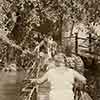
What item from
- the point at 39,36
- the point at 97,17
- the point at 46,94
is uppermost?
the point at 97,17

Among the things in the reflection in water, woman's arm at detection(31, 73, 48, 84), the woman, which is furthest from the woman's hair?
the reflection in water

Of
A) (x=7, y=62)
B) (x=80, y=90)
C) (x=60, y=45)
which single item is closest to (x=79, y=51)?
(x=60, y=45)

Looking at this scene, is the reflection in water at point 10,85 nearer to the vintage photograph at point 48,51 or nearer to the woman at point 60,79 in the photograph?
the vintage photograph at point 48,51

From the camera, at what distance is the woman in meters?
1.43

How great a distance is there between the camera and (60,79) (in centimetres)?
145

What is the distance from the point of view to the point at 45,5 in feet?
4.82

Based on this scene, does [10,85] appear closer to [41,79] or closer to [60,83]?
[41,79]

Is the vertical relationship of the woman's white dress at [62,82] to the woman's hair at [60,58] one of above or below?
below

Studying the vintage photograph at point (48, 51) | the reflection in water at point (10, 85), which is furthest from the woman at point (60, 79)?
the reflection in water at point (10, 85)

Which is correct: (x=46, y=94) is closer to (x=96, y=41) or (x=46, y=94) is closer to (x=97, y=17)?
(x=96, y=41)

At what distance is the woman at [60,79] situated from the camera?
1431mm

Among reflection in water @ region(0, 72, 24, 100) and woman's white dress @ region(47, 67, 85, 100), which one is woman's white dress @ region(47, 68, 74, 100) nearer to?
woman's white dress @ region(47, 67, 85, 100)

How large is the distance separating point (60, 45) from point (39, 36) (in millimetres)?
152

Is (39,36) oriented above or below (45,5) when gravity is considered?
below
